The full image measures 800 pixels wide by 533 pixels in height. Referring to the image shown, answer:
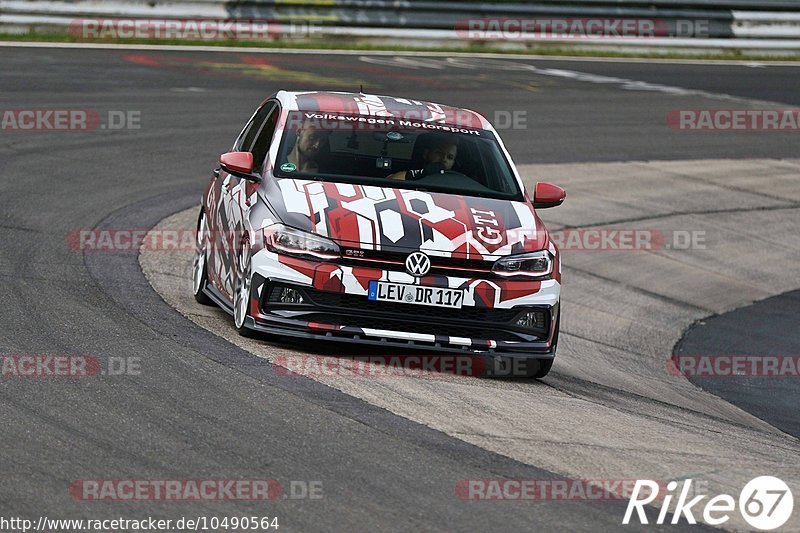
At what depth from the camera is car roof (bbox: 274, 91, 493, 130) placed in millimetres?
10094

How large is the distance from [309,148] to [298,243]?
1.23 m

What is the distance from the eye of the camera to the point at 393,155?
9.71 m

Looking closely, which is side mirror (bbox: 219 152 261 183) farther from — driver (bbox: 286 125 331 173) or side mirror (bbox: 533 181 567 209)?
side mirror (bbox: 533 181 567 209)

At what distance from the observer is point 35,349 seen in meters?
8.30

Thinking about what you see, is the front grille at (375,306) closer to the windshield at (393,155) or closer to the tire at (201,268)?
the windshield at (393,155)

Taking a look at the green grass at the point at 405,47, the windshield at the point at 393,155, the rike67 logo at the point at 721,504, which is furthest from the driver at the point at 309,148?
the green grass at the point at 405,47

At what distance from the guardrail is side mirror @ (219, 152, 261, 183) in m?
16.3

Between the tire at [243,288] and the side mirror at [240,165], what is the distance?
57 centimetres

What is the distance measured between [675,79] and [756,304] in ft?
45.6

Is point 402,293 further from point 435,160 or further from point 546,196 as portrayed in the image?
point 546,196

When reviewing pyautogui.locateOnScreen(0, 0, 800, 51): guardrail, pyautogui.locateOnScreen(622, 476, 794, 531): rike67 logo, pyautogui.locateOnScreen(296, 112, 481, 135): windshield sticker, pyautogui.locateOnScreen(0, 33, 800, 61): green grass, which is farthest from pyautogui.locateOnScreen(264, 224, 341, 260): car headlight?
pyautogui.locateOnScreen(0, 0, 800, 51): guardrail

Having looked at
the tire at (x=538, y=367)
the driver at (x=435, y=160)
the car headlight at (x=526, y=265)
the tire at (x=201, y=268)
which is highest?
the driver at (x=435, y=160)

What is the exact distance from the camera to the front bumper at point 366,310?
8516 mm

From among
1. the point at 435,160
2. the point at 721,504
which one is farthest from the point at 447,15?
the point at 721,504
